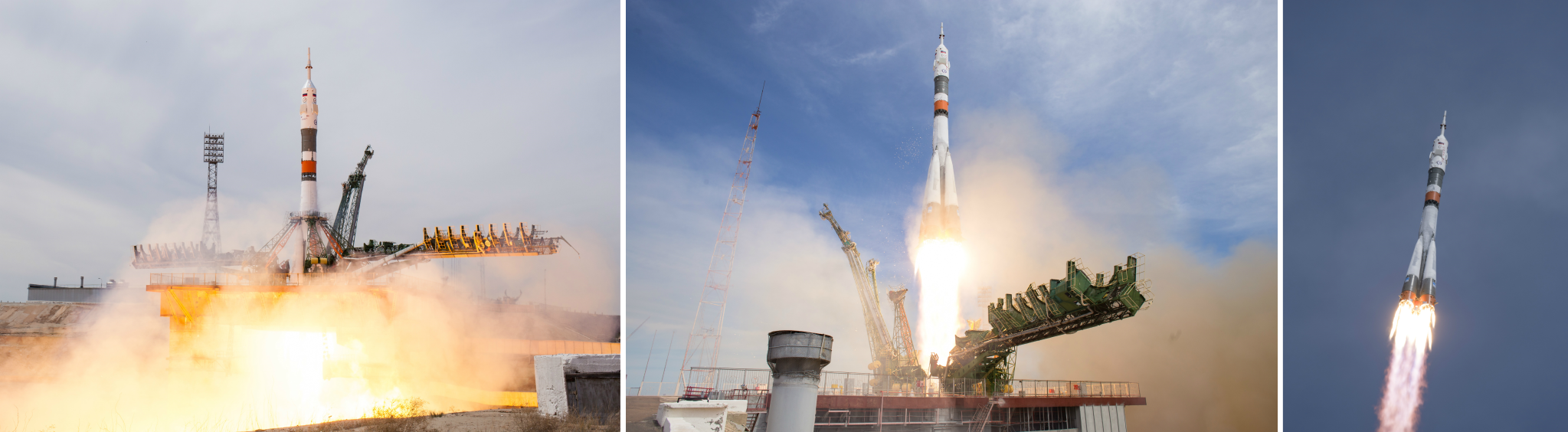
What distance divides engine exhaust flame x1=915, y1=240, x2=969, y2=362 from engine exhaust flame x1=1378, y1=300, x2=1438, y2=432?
1476 centimetres

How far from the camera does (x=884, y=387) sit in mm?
29312

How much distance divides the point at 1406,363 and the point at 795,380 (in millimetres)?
25923

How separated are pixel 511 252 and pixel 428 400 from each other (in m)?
6.91

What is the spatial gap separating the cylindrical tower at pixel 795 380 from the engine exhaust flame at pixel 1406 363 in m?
24.1

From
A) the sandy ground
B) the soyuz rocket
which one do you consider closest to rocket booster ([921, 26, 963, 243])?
the sandy ground

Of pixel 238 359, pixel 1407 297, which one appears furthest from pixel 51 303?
pixel 1407 297

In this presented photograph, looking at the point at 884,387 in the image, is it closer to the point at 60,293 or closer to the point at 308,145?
the point at 308,145

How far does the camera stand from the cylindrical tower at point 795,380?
12.9 m

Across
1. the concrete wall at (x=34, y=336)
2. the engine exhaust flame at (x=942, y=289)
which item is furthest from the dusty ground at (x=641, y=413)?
the concrete wall at (x=34, y=336)

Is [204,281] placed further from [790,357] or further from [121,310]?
[790,357]

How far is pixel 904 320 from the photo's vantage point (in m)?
30.5

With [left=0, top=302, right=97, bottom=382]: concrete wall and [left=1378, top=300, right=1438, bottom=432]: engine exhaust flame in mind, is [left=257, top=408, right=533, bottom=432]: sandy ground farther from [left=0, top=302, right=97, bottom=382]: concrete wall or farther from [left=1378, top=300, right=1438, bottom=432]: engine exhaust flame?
[left=1378, top=300, right=1438, bottom=432]: engine exhaust flame

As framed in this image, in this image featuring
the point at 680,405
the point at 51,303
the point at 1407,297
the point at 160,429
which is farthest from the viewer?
the point at 51,303

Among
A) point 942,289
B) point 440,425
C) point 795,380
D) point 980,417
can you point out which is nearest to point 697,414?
point 795,380
